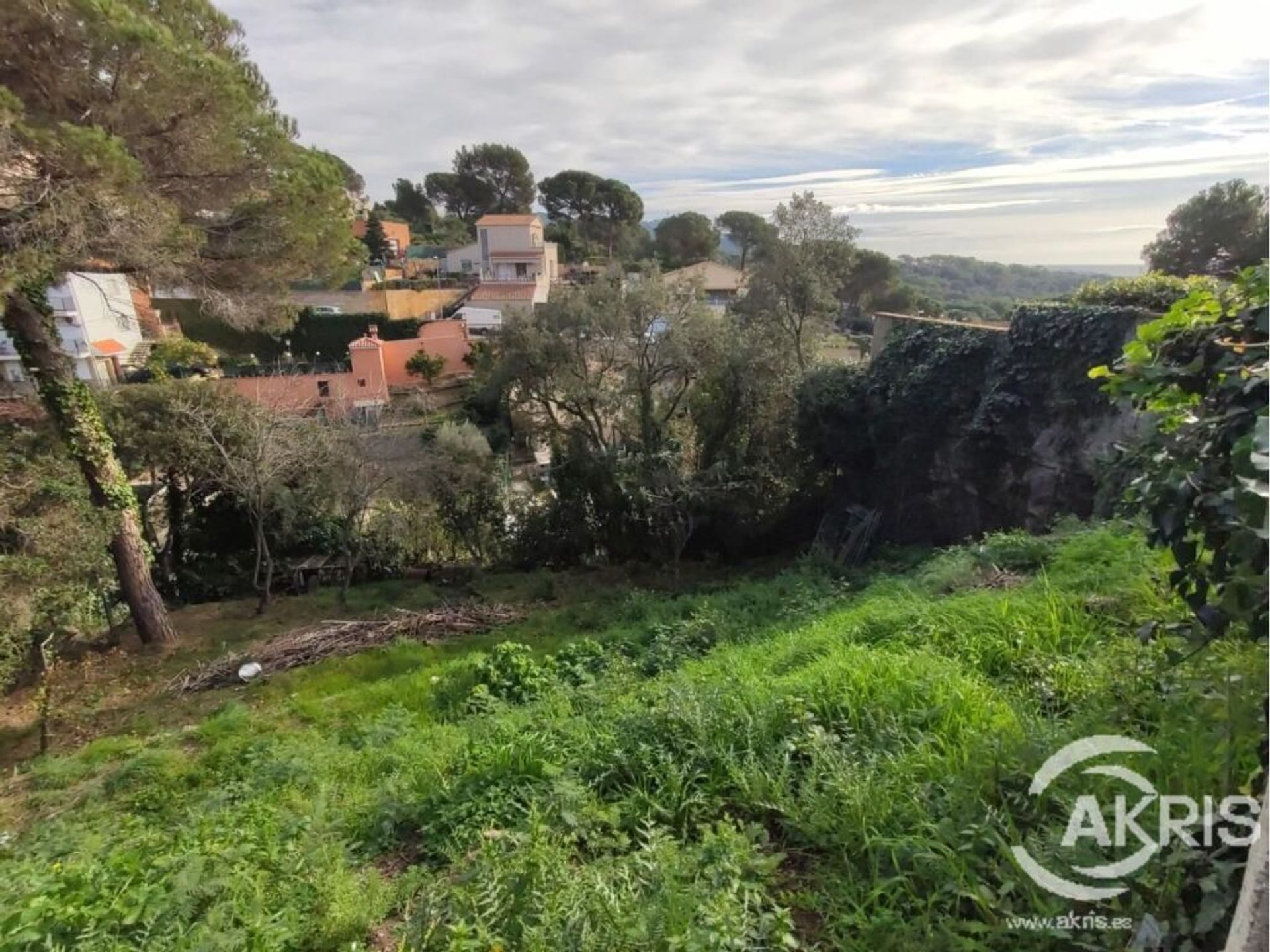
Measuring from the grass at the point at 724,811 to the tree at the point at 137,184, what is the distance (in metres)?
4.70

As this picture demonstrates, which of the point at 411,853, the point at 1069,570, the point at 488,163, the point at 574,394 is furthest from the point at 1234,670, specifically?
the point at 488,163

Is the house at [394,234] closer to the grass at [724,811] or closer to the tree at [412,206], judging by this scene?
the tree at [412,206]

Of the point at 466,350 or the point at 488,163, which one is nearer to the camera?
the point at 466,350

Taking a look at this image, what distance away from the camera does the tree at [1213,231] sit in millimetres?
12422

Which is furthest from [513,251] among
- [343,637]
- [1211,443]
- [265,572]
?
[1211,443]

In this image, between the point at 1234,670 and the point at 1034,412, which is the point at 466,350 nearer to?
the point at 1034,412

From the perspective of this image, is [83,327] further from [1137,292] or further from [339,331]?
[1137,292]

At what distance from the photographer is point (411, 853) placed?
2545 mm

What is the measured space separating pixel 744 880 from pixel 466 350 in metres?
22.2

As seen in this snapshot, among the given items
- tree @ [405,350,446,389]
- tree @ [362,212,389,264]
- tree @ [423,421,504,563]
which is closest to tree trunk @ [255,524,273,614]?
tree @ [423,421,504,563]

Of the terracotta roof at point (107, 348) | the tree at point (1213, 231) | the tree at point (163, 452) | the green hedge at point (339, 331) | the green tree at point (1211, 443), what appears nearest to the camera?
the green tree at point (1211, 443)

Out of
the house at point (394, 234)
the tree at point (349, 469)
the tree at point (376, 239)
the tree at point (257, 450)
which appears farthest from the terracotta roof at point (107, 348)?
the tree at point (349, 469)

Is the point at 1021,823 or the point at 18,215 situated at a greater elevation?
the point at 18,215

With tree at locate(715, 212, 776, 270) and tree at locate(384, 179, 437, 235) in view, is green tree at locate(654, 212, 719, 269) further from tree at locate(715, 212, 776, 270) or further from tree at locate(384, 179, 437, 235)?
tree at locate(384, 179, 437, 235)
